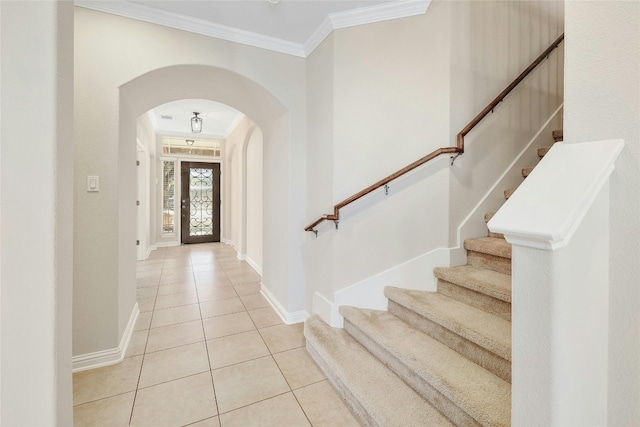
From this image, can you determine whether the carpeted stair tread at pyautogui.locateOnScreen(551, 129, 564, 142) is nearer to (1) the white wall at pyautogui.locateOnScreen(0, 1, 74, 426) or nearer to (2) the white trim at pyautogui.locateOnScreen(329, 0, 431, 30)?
(2) the white trim at pyautogui.locateOnScreen(329, 0, 431, 30)

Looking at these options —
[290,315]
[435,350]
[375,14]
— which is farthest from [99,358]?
[375,14]

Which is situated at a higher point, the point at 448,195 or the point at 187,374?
the point at 448,195

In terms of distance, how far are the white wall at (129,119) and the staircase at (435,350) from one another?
3.03 feet

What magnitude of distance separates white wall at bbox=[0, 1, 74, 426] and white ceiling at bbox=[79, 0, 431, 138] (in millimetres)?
1619

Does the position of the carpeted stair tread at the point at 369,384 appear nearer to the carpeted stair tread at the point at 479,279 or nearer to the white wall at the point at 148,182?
the carpeted stair tread at the point at 479,279

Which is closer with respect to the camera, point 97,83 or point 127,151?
point 97,83

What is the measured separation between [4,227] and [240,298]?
8.77ft

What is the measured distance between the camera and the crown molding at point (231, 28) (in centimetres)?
202

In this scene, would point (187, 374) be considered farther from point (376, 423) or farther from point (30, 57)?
point (30, 57)

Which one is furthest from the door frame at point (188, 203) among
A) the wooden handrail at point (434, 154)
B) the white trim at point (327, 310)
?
the wooden handrail at point (434, 154)

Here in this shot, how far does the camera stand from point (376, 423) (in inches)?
54.7

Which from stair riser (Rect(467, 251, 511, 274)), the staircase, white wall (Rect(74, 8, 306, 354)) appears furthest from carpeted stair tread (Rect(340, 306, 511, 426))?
white wall (Rect(74, 8, 306, 354))

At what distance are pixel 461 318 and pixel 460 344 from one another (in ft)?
0.48

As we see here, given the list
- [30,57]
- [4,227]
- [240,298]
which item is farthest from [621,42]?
[240,298]
